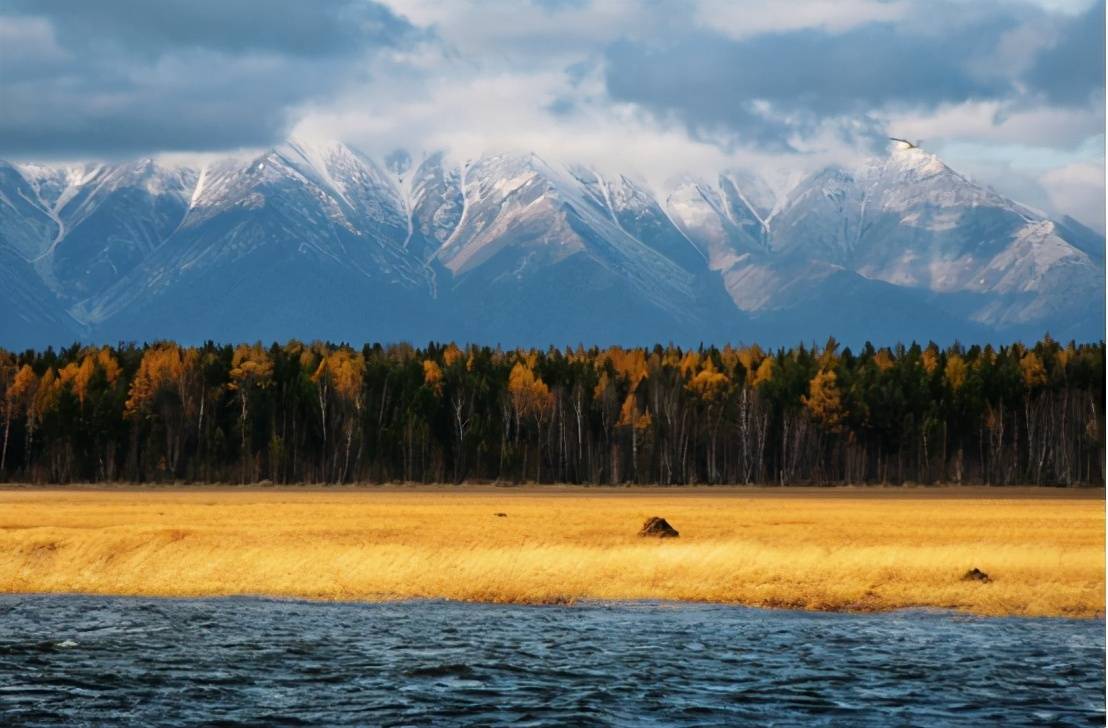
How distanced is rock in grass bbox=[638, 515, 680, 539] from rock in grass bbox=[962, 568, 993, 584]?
58.2 ft

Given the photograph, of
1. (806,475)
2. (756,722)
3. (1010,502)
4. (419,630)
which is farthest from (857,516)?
(806,475)

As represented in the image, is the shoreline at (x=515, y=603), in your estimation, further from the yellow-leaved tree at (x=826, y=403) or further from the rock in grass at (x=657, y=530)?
the yellow-leaved tree at (x=826, y=403)

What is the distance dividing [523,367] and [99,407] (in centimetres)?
4602

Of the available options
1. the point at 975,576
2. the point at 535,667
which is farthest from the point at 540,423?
the point at 535,667

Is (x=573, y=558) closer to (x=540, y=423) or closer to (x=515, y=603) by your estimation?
(x=515, y=603)

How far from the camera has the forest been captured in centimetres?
15938

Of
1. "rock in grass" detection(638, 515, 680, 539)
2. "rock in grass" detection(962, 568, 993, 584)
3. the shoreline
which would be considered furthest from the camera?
"rock in grass" detection(638, 515, 680, 539)

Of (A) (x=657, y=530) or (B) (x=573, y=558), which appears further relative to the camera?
(A) (x=657, y=530)

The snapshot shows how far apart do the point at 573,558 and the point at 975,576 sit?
13.4 metres

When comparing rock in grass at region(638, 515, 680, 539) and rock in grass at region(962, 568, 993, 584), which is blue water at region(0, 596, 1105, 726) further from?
rock in grass at region(638, 515, 680, 539)

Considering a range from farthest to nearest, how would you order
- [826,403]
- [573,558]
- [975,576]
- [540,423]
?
[540,423]
[826,403]
[573,558]
[975,576]

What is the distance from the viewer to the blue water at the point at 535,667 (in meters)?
28.9

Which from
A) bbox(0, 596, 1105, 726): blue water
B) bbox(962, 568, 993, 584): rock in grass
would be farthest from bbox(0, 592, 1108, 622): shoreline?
bbox(962, 568, 993, 584): rock in grass

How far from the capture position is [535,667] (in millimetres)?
33562
